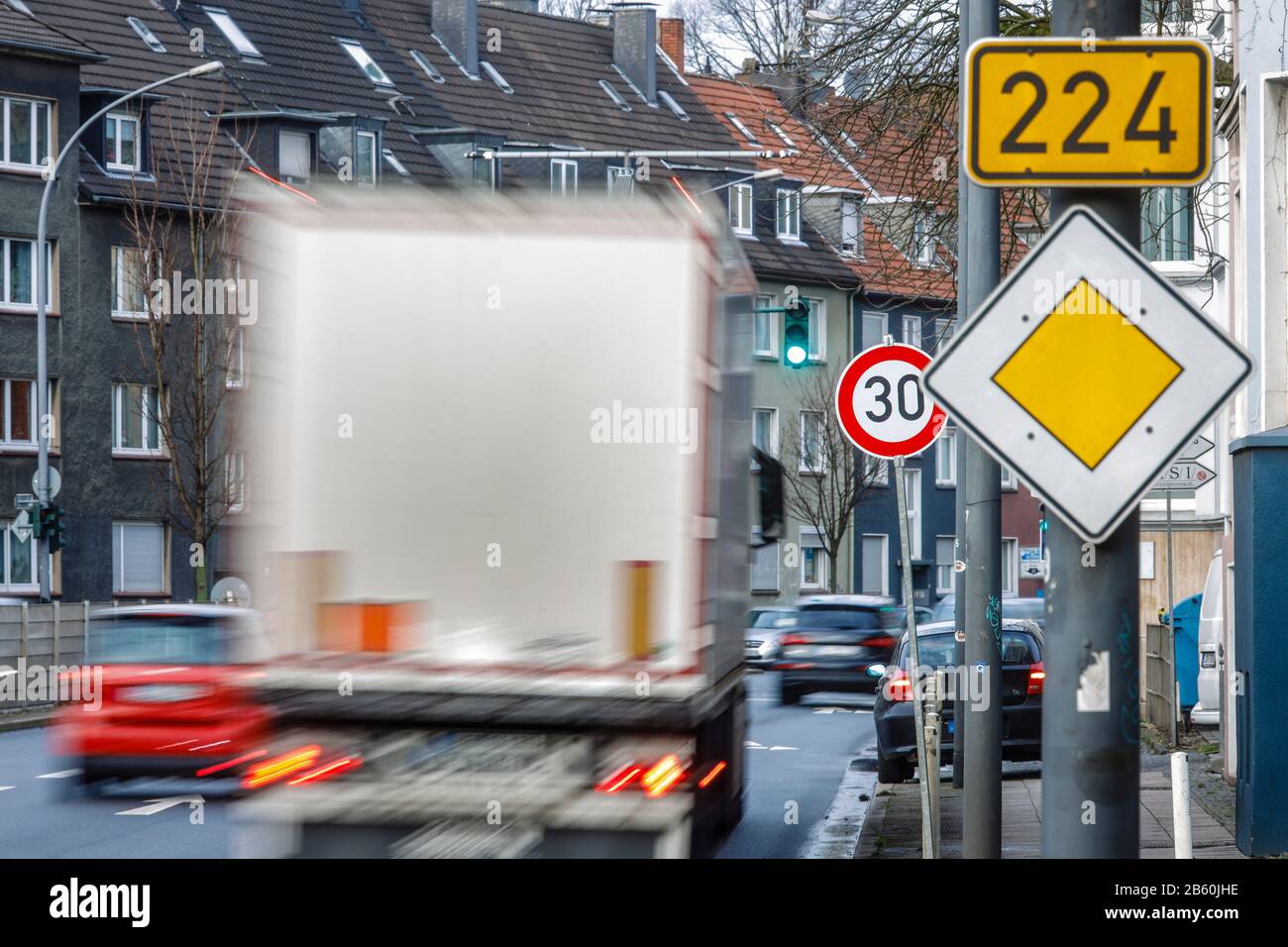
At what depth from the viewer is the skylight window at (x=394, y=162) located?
50.4m

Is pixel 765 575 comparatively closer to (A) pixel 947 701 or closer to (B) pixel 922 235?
(A) pixel 947 701

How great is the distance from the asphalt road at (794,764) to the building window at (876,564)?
28.0 m

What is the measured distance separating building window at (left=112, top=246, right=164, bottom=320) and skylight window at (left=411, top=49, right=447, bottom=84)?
515 inches

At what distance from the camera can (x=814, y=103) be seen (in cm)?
1916

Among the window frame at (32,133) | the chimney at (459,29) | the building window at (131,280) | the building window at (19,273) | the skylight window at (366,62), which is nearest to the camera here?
the building window at (131,280)

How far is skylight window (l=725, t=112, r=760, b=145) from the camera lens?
2381 inches

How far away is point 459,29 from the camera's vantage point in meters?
57.5

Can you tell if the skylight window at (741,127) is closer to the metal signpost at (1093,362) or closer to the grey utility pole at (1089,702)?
the metal signpost at (1093,362)

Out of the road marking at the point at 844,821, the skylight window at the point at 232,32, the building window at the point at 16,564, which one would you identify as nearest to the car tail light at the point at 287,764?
the road marking at the point at 844,821

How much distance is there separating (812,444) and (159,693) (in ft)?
143

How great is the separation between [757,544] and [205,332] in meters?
27.6

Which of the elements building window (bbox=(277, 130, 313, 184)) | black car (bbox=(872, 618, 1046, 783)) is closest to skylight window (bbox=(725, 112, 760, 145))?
building window (bbox=(277, 130, 313, 184))

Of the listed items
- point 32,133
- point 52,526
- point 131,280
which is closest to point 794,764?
point 52,526

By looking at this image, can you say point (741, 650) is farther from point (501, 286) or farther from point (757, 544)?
point (501, 286)
